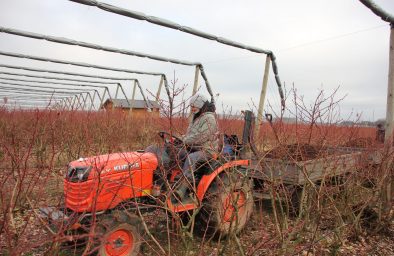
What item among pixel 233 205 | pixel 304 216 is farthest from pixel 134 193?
pixel 304 216

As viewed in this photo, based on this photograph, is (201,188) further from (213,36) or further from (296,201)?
(213,36)

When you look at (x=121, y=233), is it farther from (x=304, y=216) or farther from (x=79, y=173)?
(x=304, y=216)

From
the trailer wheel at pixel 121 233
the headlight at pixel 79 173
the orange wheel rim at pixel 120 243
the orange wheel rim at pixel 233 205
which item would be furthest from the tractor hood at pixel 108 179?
the orange wheel rim at pixel 233 205

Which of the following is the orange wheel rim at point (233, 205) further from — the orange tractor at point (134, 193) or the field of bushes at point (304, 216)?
the field of bushes at point (304, 216)

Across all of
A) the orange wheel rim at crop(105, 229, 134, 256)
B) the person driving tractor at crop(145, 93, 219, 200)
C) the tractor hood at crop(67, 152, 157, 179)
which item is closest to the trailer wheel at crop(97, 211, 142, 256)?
the orange wheel rim at crop(105, 229, 134, 256)

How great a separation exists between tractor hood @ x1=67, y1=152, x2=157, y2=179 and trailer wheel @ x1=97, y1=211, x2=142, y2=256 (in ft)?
1.54

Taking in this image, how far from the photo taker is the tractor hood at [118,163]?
3.58 meters

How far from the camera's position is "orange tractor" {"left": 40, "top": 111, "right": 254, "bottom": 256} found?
337cm

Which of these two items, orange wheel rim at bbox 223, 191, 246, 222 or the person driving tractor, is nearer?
orange wheel rim at bbox 223, 191, 246, 222

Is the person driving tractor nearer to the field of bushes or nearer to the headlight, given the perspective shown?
the field of bushes

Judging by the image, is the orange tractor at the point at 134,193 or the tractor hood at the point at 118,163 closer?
the orange tractor at the point at 134,193

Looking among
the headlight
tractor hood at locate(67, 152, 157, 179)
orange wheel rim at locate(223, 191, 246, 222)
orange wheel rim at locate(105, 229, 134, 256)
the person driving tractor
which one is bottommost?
orange wheel rim at locate(105, 229, 134, 256)

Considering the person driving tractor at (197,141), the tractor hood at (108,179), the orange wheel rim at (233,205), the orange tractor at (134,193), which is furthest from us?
the person driving tractor at (197,141)

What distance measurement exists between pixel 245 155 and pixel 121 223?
1.96 meters
